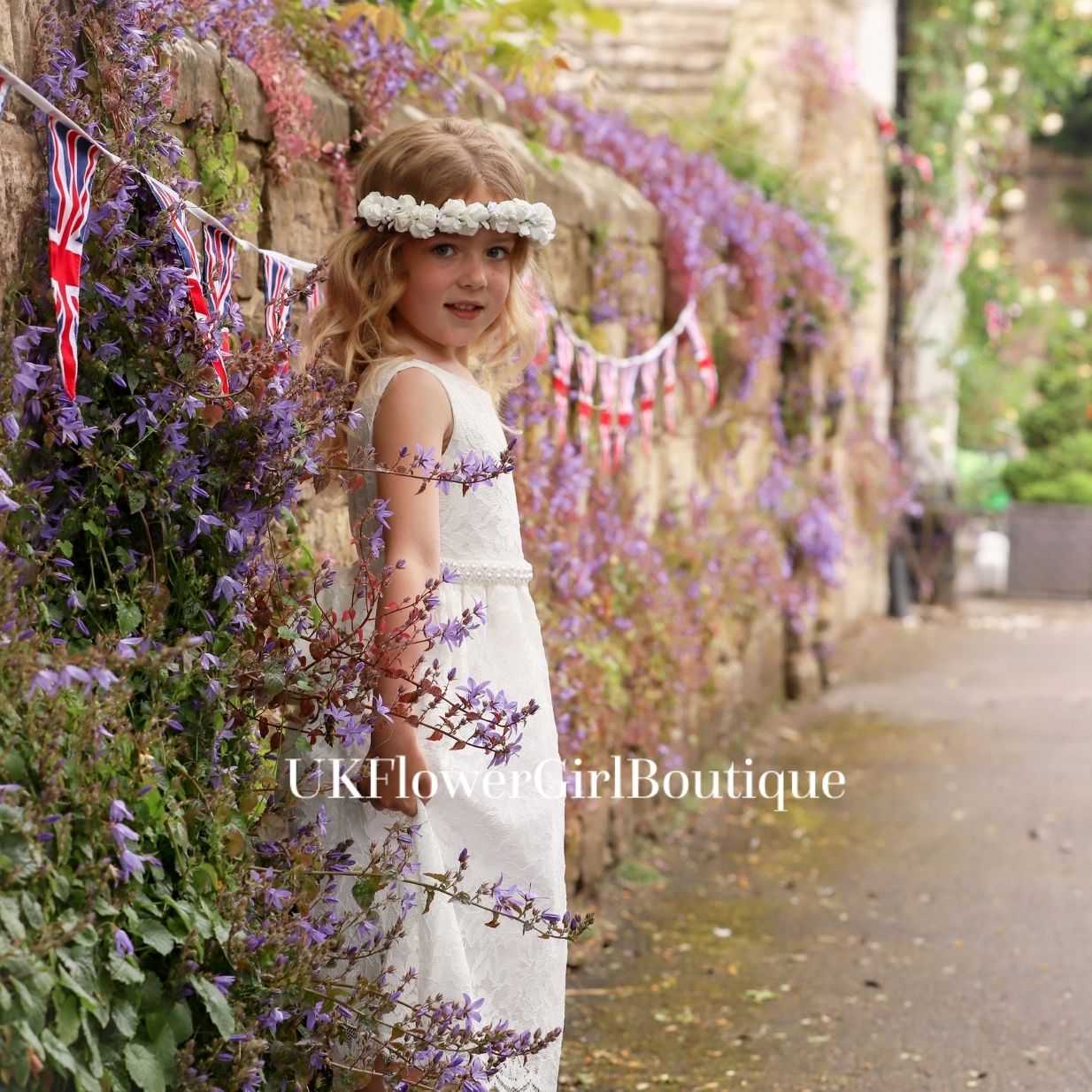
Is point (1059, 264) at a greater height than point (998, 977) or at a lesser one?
greater

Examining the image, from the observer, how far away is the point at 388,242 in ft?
8.36

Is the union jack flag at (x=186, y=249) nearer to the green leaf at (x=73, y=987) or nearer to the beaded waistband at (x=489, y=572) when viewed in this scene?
the beaded waistband at (x=489, y=572)

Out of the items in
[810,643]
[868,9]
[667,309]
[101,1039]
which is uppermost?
[868,9]

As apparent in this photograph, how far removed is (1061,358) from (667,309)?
12.5 metres

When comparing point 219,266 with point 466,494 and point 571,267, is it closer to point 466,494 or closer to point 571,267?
point 466,494

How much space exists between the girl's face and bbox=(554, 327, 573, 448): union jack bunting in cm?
190

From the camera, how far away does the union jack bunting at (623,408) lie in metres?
5.14

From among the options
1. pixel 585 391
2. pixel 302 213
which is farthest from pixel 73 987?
pixel 585 391

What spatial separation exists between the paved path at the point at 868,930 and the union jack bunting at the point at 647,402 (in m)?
1.36

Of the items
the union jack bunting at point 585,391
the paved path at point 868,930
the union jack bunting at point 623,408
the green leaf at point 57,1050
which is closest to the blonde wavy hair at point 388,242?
the green leaf at point 57,1050

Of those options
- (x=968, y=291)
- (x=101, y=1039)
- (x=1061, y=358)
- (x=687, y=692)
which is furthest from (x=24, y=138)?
(x=1061, y=358)

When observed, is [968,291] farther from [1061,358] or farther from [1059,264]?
[1059,264]

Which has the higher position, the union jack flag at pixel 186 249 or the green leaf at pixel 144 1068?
the union jack flag at pixel 186 249

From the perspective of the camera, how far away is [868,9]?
1158cm
